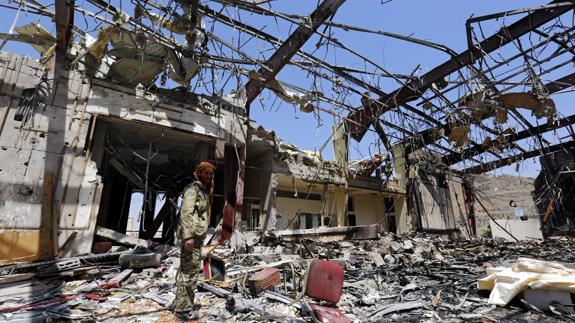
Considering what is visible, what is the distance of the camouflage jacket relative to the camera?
147 inches

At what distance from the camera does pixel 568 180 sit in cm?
1502

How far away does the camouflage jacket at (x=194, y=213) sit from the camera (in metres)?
3.74

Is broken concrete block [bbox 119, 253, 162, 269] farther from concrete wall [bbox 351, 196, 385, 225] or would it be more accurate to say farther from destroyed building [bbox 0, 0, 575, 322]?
concrete wall [bbox 351, 196, 385, 225]

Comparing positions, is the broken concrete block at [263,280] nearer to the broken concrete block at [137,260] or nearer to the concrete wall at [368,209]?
the broken concrete block at [137,260]

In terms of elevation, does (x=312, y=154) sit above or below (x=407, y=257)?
above

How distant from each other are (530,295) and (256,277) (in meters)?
3.69

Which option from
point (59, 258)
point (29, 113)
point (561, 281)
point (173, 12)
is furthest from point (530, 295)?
point (29, 113)

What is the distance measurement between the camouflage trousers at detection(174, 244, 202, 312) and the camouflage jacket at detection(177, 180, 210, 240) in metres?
0.24

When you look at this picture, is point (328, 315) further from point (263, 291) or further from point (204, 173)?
point (204, 173)

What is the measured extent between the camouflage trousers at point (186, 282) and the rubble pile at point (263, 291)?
203mm

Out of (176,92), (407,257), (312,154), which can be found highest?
(176,92)

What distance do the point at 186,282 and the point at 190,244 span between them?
1.69ft

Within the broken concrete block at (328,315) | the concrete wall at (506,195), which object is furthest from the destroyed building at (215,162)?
the concrete wall at (506,195)

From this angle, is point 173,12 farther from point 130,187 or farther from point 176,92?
point 130,187
